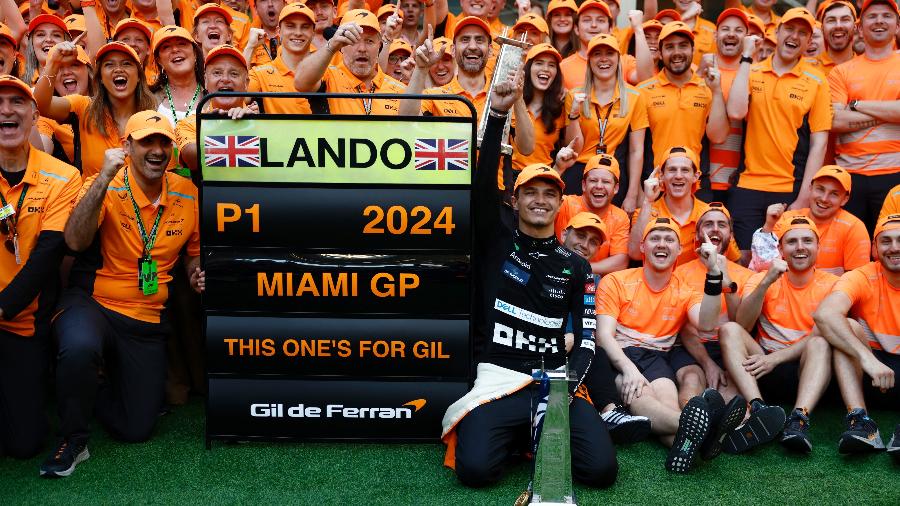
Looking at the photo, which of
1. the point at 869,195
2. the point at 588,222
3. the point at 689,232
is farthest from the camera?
the point at 869,195

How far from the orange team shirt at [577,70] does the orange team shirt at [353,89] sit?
1.61 meters

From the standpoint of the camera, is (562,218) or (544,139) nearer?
(562,218)

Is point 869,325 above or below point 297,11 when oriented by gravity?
below

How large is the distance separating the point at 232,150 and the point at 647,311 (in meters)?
2.95

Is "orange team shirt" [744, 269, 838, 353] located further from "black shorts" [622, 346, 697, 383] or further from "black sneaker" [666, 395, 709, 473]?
"black sneaker" [666, 395, 709, 473]

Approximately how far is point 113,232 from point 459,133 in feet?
7.25

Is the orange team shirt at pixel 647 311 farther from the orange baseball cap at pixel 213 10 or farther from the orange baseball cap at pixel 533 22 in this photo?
the orange baseball cap at pixel 213 10

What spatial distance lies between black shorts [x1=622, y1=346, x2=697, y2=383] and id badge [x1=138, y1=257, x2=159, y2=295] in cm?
307

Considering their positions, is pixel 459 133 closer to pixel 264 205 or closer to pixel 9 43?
pixel 264 205

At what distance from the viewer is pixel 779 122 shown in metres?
8.18

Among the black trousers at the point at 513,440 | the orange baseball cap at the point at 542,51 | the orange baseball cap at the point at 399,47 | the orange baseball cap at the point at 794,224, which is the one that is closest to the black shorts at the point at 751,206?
the orange baseball cap at the point at 794,224

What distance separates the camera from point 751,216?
8.05 metres

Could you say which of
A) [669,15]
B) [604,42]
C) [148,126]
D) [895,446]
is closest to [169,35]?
[148,126]

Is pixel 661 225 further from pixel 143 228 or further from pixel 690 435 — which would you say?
pixel 143 228
